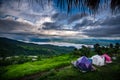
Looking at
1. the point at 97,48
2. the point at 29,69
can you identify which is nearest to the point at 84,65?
the point at 29,69

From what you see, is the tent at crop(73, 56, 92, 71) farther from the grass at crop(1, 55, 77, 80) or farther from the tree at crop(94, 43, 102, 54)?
the tree at crop(94, 43, 102, 54)

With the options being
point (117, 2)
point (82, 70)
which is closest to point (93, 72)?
point (82, 70)

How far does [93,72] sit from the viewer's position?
31.9 ft

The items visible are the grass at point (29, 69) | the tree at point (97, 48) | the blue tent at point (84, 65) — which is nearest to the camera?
the blue tent at point (84, 65)

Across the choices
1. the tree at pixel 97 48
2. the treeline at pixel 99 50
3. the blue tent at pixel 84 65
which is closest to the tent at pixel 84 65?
the blue tent at pixel 84 65

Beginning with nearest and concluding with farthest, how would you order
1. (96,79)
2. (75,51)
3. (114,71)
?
(96,79), (114,71), (75,51)

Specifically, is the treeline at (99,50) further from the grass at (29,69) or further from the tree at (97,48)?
the grass at (29,69)

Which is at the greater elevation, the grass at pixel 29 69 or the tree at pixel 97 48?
the tree at pixel 97 48

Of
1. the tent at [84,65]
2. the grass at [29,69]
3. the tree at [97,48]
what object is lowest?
the grass at [29,69]

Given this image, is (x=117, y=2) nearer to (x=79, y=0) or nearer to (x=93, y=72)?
(x=79, y=0)

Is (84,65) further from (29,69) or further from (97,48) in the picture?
(97,48)

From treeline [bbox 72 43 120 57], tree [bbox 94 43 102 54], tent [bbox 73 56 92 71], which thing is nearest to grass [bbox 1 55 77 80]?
treeline [bbox 72 43 120 57]

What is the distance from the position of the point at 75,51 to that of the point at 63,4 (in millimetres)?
22665

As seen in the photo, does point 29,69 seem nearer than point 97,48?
Yes
